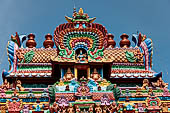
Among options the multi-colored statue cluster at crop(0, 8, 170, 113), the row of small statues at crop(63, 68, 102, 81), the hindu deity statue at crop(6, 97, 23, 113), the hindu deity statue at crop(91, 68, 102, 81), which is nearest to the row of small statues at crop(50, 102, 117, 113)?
the multi-colored statue cluster at crop(0, 8, 170, 113)

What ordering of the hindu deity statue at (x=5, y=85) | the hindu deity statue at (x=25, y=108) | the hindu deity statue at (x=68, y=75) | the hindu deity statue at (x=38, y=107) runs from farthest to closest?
the hindu deity statue at (x=5, y=85) < the hindu deity statue at (x=68, y=75) < the hindu deity statue at (x=38, y=107) < the hindu deity statue at (x=25, y=108)

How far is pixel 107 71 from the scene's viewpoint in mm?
26531

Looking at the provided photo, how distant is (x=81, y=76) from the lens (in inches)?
1044

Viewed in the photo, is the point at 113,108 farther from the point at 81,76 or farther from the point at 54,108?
the point at 81,76

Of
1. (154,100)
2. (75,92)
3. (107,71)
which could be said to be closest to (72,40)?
(107,71)

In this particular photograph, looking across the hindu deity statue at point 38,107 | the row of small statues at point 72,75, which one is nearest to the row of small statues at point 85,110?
the hindu deity statue at point 38,107

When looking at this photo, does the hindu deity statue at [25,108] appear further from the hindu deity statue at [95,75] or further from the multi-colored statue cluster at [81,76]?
the hindu deity statue at [95,75]

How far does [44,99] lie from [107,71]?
5.86m

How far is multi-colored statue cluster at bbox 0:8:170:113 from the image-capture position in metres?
22.0

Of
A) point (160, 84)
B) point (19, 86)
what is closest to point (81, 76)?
point (19, 86)

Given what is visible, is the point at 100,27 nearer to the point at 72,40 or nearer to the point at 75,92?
the point at 72,40

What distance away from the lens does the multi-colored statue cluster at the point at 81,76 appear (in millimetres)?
22047

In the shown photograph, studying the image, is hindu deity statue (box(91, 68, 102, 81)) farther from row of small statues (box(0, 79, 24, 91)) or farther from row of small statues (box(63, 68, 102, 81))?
row of small statues (box(0, 79, 24, 91))

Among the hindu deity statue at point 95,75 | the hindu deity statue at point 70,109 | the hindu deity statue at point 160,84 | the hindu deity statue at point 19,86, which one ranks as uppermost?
the hindu deity statue at point 95,75
